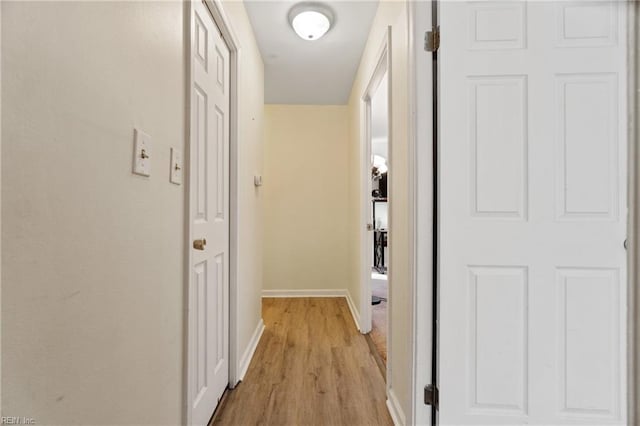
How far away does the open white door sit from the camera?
1256 mm

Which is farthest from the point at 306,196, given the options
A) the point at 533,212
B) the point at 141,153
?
the point at 141,153

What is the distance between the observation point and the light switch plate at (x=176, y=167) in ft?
3.48

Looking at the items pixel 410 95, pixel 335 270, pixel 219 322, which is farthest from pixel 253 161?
pixel 335 270

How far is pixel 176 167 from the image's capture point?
1.09 m

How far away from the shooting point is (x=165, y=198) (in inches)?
40.0

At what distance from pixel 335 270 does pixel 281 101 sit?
2251mm

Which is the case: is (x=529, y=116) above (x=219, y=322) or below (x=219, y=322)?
above

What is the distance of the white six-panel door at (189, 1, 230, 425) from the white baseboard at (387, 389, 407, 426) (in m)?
0.91

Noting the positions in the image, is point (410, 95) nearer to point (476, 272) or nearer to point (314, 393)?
point (476, 272)

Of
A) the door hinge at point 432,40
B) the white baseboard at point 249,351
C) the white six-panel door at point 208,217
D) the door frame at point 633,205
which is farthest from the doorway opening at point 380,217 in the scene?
the door frame at point 633,205

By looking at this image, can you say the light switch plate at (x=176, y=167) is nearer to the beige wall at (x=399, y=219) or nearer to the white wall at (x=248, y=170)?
the white wall at (x=248, y=170)

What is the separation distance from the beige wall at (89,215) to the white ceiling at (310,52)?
1.31m

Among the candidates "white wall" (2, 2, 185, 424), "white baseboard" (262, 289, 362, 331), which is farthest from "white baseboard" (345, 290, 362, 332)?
"white wall" (2, 2, 185, 424)

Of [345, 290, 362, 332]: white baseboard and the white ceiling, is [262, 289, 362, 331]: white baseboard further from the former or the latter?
the white ceiling
